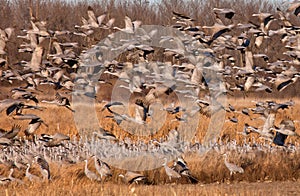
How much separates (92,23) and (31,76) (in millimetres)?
1792

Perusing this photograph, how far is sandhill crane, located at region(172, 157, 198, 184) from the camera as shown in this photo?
37.4ft

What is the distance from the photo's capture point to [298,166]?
12.6 metres

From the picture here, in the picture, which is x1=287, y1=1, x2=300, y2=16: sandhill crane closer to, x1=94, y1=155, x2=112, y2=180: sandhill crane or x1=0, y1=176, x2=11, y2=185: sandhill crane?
x1=94, y1=155, x2=112, y2=180: sandhill crane

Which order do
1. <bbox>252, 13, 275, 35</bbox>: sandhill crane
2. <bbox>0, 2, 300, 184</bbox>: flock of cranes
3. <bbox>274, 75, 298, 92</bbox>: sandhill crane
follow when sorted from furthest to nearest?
<bbox>252, 13, 275, 35</bbox>: sandhill crane, <bbox>0, 2, 300, 184</bbox>: flock of cranes, <bbox>274, 75, 298, 92</bbox>: sandhill crane

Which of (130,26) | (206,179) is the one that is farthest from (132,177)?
(130,26)

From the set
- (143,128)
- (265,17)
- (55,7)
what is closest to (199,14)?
(55,7)

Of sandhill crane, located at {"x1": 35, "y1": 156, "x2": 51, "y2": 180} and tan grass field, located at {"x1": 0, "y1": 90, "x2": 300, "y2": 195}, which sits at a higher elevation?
sandhill crane, located at {"x1": 35, "y1": 156, "x2": 51, "y2": 180}

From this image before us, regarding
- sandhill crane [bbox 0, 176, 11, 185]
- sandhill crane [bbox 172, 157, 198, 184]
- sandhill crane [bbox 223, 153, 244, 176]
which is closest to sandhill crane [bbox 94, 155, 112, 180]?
sandhill crane [bbox 172, 157, 198, 184]

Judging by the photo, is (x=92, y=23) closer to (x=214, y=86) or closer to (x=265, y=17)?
(x=214, y=86)

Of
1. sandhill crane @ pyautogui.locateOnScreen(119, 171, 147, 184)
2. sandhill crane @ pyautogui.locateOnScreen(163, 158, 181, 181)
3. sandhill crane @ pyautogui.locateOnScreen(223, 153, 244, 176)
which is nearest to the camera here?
sandhill crane @ pyautogui.locateOnScreen(119, 171, 147, 184)

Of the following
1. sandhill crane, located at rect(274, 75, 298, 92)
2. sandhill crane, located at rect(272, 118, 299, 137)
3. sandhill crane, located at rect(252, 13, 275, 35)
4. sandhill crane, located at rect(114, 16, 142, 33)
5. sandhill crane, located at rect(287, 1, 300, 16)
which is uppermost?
sandhill crane, located at rect(287, 1, 300, 16)

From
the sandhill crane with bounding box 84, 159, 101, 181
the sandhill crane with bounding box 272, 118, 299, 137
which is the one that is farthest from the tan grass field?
the sandhill crane with bounding box 272, 118, 299, 137

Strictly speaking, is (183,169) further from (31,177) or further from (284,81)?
(31,177)

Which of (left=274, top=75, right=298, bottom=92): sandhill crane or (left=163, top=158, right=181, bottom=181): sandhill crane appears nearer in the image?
(left=274, top=75, right=298, bottom=92): sandhill crane
